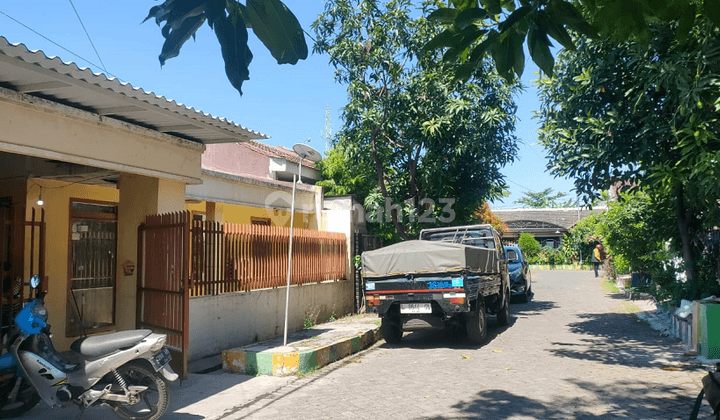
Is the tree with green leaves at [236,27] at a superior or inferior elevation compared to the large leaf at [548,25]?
inferior

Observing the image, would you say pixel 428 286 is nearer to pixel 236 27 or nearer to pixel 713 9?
pixel 713 9

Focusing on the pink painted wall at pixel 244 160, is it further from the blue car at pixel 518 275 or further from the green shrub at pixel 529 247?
the green shrub at pixel 529 247

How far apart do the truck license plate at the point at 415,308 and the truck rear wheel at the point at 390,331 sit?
1.95 feet

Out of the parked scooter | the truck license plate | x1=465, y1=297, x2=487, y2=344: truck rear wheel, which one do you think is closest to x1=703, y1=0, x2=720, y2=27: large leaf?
the parked scooter

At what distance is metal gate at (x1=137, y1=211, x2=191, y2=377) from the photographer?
737 cm

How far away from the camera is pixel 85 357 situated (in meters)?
5.69

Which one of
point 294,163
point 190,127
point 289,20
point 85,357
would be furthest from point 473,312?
point 294,163

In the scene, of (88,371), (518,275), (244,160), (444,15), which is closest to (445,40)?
(444,15)

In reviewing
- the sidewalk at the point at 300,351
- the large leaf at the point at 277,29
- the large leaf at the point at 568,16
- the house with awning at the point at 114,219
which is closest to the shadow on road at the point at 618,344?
the sidewalk at the point at 300,351

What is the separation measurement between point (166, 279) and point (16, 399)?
226cm

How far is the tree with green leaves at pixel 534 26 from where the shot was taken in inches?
109

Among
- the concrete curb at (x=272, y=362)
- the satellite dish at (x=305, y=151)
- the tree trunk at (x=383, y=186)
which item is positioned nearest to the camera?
the concrete curb at (x=272, y=362)

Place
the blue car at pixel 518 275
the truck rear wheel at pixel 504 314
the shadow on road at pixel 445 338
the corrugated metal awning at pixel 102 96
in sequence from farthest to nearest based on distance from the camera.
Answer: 1. the blue car at pixel 518 275
2. the truck rear wheel at pixel 504 314
3. the shadow on road at pixel 445 338
4. the corrugated metal awning at pixel 102 96

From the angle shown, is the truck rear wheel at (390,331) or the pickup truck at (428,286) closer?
the pickup truck at (428,286)
